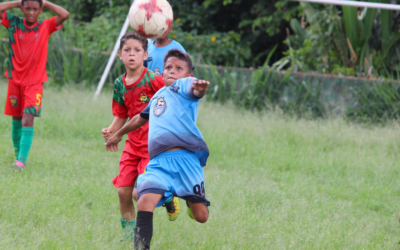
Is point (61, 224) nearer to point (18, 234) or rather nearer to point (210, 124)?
point (18, 234)

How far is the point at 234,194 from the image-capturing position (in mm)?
4598

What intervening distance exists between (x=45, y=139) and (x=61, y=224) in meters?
3.30

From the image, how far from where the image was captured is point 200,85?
293cm

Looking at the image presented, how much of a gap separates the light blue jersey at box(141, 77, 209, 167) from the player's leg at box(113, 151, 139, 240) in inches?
19.9

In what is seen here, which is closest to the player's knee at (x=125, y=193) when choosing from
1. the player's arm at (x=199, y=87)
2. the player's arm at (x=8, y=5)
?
the player's arm at (x=199, y=87)

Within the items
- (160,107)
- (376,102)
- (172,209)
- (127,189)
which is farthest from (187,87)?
(376,102)

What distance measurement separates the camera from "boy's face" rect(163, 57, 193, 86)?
3238mm

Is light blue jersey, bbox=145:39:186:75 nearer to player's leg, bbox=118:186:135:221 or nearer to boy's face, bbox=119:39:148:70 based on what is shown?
boy's face, bbox=119:39:148:70

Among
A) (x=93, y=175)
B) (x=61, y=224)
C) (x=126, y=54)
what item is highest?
(x=126, y=54)

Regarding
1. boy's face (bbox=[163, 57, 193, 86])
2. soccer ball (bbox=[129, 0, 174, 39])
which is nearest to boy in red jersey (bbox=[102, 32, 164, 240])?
soccer ball (bbox=[129, 0, 174, 39])

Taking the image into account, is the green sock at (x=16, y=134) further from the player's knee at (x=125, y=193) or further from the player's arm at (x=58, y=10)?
the player's knee at (x=125, y=193)

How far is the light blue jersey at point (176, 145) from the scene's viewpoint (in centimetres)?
299

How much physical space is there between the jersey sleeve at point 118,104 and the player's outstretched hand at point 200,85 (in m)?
0.90

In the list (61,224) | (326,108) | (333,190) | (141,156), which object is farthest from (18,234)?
(326,108)
